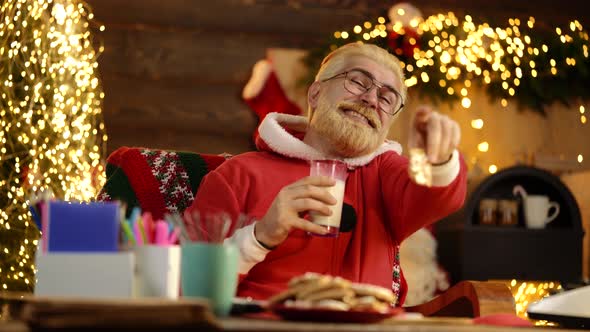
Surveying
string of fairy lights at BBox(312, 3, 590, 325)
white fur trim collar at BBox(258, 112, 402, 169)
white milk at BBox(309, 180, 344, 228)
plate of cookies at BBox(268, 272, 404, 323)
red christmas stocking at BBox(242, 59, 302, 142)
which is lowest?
plate of cookies at BBox(268, 272, 404, 323)

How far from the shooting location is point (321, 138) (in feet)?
7.04

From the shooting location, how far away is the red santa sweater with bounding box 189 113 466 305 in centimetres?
193

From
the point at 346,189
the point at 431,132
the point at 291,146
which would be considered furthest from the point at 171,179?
the point at 431,132

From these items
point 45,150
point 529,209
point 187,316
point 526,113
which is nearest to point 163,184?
point 45,150

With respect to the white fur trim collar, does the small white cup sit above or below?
above

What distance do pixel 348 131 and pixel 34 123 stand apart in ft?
4.39

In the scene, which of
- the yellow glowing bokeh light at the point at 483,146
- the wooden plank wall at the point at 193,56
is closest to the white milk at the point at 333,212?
the wooden plank wall at the point at 193,56

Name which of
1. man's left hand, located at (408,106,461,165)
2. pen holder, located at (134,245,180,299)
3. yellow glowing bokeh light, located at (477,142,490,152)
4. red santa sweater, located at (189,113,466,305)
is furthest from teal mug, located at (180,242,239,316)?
yellow glowing bokeh light, located at (477,142,490,152)

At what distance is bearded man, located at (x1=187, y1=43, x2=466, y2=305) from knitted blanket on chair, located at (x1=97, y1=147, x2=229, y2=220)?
0.10 metres

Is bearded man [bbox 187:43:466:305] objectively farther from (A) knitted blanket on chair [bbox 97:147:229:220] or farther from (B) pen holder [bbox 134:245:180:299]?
(B) pen holder [bbox 134:245:180:299]

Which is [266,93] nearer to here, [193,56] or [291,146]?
[193,56]

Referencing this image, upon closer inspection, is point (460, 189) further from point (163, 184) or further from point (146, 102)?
point (146, 102)

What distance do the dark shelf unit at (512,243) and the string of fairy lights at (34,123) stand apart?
162 centimetres

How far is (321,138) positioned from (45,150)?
3.99ft
